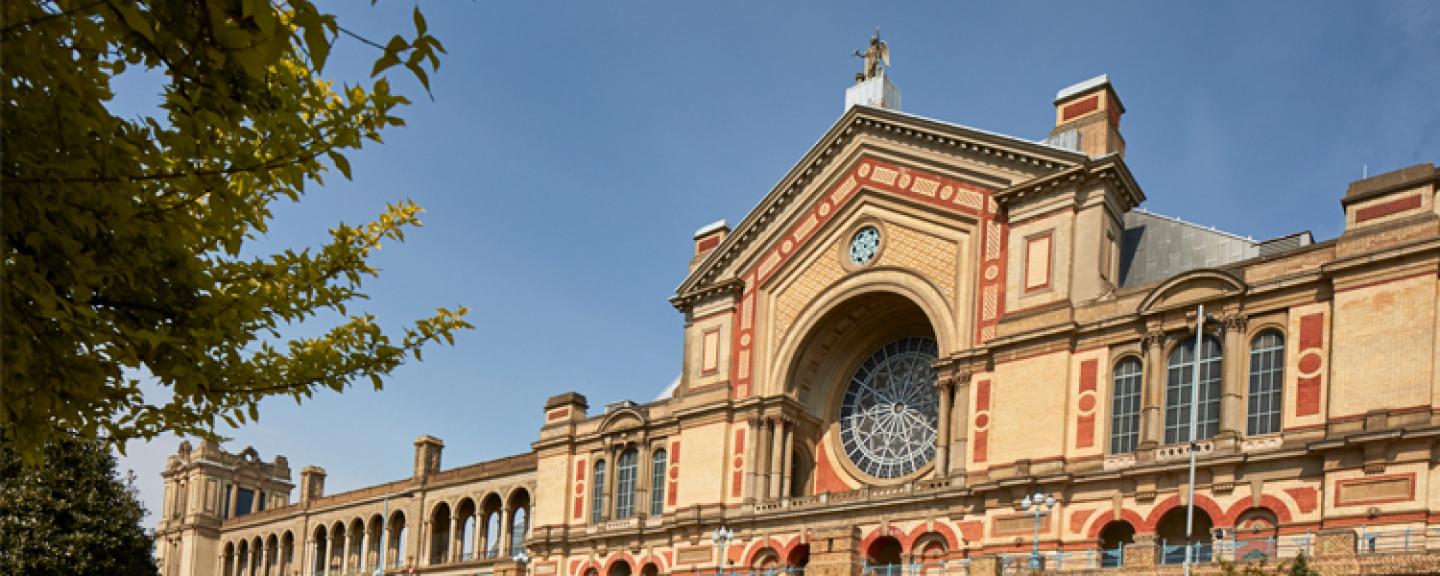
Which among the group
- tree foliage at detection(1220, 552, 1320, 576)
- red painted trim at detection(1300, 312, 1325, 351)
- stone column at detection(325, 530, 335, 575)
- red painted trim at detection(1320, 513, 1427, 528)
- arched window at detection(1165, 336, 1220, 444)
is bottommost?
stone column at detection(325, 530, 335, 575)

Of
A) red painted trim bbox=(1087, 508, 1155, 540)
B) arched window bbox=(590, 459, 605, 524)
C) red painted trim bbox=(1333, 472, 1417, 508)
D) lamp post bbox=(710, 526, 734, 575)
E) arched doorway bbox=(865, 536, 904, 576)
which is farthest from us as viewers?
arched window bbox=(590, 459, 605, 524)

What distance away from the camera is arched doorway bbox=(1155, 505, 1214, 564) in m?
30.0

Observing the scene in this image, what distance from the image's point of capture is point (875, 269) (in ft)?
131

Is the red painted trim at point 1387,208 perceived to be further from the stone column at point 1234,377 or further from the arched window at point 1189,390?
the arched window at point 1189,390

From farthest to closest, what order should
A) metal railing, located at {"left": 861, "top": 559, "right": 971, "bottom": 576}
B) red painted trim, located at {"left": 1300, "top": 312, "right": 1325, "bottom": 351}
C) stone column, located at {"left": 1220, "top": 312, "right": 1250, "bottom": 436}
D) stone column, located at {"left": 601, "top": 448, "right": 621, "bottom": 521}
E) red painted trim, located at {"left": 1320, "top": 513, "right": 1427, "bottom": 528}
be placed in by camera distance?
stone column, located at {"left": 601, "top": 448, "right": 621, "bottom": 521}
metal railing, located at {"left": 861, "top": 559, "right": 971, "bottom": 576}
stone column, located at {"left": 1220, "top": 312, "right": 1250, "bottom": 436}
red painted trim, located at {"left": 1300, "top": 312, "right": 1325, "bottom": 351}
red painted trim, located at {"left": 1320, "top": 513, "right": 1427, "bottom": 528}

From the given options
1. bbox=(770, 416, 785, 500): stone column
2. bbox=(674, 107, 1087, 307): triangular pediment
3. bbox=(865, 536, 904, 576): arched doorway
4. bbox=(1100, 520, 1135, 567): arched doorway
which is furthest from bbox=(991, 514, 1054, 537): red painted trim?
bbox=(674, 107, 1087, 307): triangular pediment

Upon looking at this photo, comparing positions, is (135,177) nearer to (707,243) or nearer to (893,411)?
(893,411)

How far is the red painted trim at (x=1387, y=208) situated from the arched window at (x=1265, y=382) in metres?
3.51

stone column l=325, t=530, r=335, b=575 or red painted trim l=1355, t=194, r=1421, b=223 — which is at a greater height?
red painted trim l=1355, t=194, r=1421, b=223

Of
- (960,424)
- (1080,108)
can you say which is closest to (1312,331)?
(960,424)

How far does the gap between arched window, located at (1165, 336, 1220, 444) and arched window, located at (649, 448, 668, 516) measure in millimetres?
19259

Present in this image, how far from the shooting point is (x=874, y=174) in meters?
40.8

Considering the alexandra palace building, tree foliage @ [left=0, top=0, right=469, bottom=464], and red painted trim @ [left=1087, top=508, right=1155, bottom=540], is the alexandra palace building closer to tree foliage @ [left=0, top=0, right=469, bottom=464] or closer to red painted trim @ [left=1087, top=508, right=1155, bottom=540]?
red painted trim @ [left=1087, top=508, right=1155, bottom=540]

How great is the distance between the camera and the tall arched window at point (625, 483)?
151 feet
